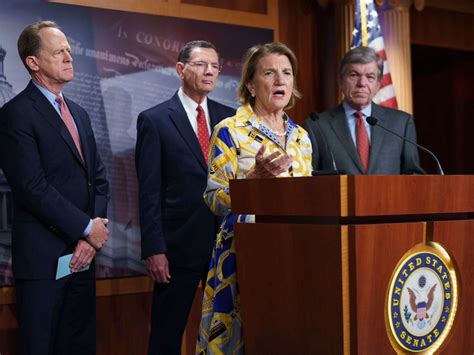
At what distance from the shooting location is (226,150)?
2.77m

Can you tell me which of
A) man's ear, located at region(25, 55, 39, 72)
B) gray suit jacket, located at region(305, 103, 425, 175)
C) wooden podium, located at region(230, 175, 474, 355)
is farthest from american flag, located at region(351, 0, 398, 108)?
wooden podium, located at region(230, 175, 474, 355)

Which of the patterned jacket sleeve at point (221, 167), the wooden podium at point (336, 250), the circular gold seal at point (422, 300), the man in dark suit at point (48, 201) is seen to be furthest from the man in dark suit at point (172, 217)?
the circular gold seal at point (422, 300)

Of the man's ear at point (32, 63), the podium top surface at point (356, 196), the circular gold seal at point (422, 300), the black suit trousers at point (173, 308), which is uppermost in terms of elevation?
the man's ear at point (32, 63)

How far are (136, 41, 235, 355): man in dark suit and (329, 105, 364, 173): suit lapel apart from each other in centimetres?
63

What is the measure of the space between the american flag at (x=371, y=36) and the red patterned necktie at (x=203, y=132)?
119 centimetres

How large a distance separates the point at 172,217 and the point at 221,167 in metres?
1.15

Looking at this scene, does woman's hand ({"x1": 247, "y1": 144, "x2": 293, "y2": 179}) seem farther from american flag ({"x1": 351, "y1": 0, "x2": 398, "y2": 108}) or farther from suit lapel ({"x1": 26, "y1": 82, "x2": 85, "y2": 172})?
american flag ({"x1": 351, "y1": 0, "x2": 398, "y2": 108})

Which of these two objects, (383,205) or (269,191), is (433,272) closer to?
(383,205)

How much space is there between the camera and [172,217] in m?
3.86

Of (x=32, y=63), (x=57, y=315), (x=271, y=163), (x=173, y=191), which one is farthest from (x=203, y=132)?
(x=271, y=163)

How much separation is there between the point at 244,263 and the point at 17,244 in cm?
134

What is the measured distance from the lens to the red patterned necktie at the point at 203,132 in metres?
3.89

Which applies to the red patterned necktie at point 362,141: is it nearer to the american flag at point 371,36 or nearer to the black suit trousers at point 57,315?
the american flag at point 371,36

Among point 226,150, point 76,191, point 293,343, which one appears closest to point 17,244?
point 76,191
